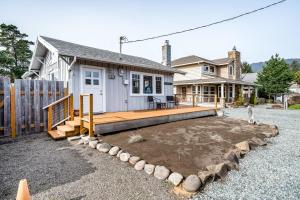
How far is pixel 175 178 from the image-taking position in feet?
9.75

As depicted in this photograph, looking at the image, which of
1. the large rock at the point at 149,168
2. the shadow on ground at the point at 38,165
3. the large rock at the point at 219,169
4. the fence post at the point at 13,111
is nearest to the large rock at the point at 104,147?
the shadow on ground at the point at 38,165

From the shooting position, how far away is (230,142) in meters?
5.17

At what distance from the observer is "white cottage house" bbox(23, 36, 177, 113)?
279 inches

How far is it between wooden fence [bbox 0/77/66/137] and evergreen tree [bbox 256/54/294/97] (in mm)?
28413

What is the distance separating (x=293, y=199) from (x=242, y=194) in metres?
0.71

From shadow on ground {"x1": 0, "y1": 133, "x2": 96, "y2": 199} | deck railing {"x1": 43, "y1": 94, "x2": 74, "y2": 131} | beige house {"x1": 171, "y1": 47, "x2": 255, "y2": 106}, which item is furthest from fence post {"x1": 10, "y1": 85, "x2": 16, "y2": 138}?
beige house {"x1": 171, "y1": 47, "x2": 255, "y2": 106}

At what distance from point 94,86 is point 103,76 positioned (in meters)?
0.66

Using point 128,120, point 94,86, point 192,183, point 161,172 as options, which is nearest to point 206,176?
point 192,183

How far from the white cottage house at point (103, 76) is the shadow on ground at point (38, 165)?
266 centimetres

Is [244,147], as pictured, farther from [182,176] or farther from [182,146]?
[182,176]

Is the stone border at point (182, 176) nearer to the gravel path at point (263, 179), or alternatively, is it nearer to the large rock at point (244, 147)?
the large rock at point (244, 147)

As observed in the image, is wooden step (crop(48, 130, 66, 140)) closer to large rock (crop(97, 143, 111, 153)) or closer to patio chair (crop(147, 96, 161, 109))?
large rock (crop(97, 143, 111, 153))

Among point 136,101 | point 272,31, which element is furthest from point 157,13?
point 272,31

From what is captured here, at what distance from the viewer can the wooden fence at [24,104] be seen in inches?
223
